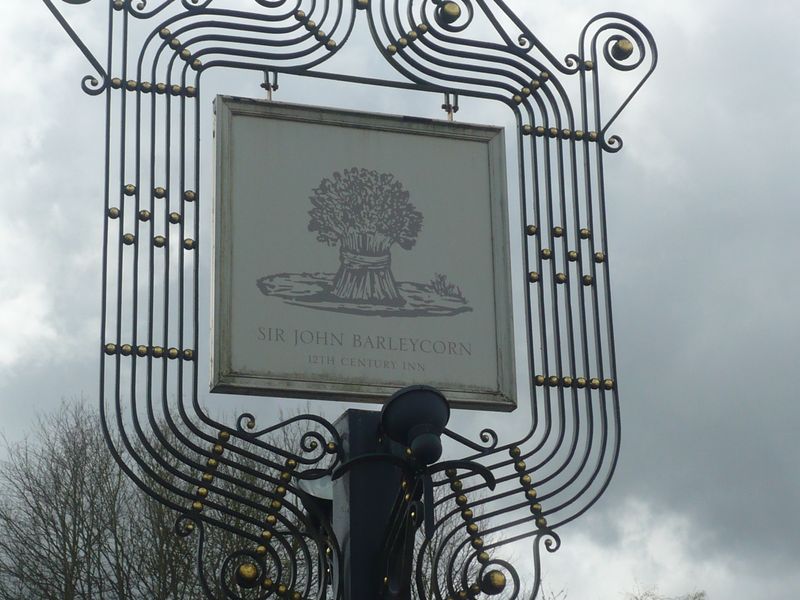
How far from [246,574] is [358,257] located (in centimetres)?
135

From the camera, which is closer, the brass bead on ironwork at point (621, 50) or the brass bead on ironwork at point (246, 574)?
the brass bead on ironwork at point (246, 574)

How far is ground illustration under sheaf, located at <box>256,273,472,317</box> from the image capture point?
6.12m

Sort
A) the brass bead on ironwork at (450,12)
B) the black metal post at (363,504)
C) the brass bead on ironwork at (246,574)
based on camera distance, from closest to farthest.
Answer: the brass bead on ironwork at (246,574) < the black metal post at (363,504) < the brass bead on ironwork at (450,12)

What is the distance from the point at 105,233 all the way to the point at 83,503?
10.4 metres

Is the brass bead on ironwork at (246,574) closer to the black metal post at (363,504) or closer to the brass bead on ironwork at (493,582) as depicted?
the black metal post at (363,504)

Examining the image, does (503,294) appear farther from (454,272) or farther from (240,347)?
(240,347)

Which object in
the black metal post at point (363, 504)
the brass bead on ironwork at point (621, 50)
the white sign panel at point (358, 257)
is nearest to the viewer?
the black metal post at point (363, 504)

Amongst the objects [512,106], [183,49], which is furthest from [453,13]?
[183,49]

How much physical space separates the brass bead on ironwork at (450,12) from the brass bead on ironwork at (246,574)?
2.57m

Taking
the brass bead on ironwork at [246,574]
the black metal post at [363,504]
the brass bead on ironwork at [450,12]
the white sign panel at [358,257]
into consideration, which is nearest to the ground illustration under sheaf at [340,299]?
the white sign panel at [358,257]

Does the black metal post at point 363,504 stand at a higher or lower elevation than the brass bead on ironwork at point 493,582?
higher

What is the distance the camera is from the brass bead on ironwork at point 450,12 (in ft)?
22.6

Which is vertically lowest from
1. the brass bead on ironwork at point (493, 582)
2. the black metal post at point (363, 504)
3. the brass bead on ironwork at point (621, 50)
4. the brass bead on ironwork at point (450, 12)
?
the brass bead on ironwork at point (493, 582)

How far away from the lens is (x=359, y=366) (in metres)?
6.05
